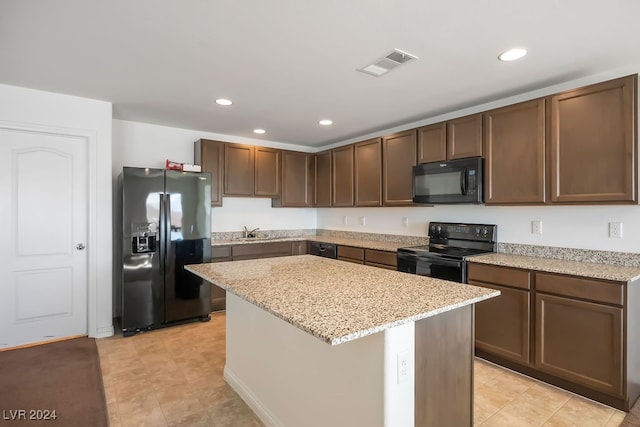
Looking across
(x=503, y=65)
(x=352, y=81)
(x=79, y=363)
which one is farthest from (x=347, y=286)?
(x=79, y=363)

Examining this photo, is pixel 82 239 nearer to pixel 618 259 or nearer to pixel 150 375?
pixel 150 375

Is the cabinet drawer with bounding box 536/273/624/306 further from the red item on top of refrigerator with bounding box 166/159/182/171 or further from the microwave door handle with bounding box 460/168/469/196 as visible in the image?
the red item on top of refrigerator with bounding box 166/159/182/171

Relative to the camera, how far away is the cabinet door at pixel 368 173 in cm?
410

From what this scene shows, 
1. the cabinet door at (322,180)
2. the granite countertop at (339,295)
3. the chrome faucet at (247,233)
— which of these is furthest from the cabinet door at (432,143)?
the chrome faucet at (247,233)

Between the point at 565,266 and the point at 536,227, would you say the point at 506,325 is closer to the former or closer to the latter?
the point at 565,266

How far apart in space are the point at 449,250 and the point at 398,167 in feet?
3.66

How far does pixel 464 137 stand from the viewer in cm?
316

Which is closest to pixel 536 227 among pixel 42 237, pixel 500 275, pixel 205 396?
pixel 500 275

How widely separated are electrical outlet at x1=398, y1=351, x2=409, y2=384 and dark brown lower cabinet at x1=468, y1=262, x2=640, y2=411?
1666 mm

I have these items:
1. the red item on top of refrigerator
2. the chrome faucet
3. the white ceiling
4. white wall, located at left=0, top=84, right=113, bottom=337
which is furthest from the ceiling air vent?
the chrome faucet

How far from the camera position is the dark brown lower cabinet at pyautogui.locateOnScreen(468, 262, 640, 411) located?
2102mm

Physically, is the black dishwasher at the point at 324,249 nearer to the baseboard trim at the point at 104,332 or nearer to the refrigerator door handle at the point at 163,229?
the refrigerator door handle at the point at 163,229

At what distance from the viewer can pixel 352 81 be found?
8.85 ft

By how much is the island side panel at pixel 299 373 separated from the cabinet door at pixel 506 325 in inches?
69.5
